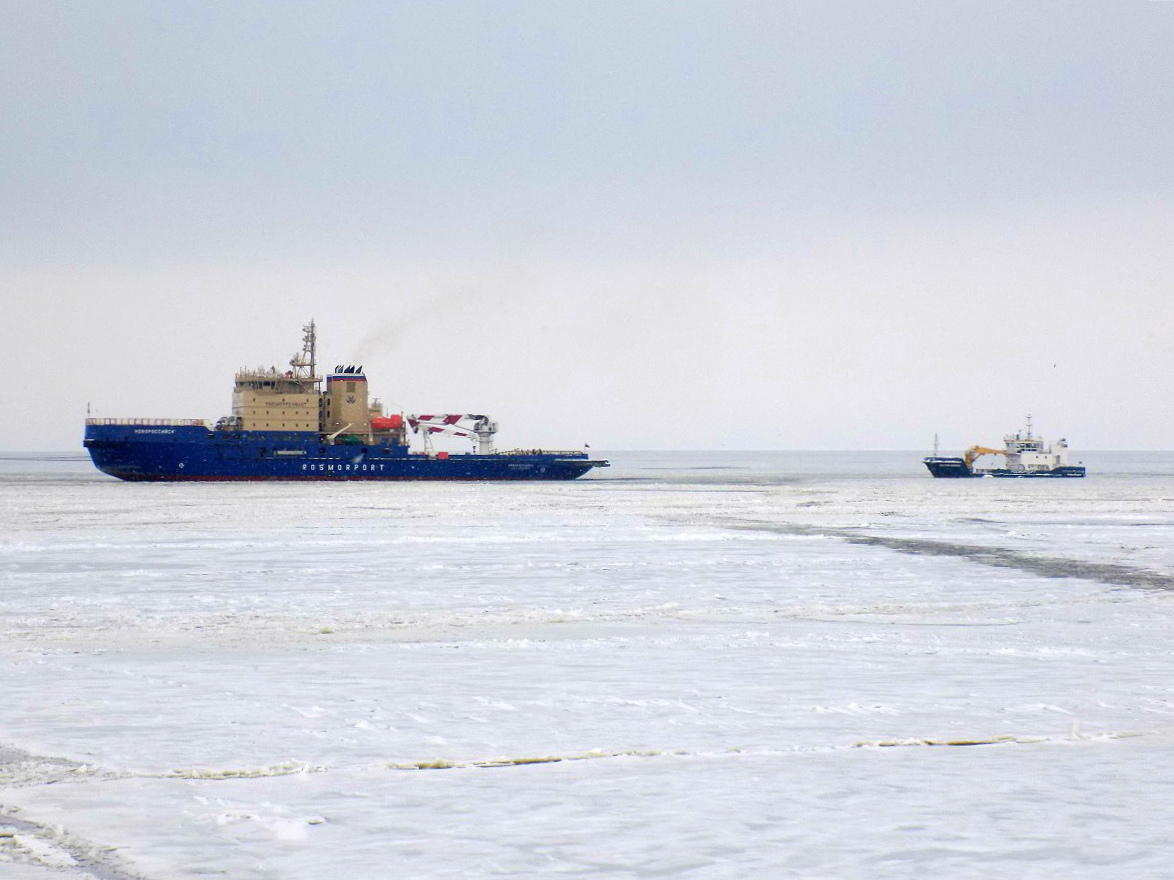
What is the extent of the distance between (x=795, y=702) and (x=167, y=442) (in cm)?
7170

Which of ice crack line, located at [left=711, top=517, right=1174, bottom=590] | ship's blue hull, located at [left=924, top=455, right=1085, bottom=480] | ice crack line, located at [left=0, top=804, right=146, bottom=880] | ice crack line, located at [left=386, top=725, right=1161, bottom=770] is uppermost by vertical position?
ship's blue hull, located at [left=924, top=455, right=1085, bottom=480]

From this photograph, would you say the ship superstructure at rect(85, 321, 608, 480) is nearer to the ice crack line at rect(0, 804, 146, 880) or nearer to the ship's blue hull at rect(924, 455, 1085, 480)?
the ship's blue hull at rect(924, 455, 1085, 480)

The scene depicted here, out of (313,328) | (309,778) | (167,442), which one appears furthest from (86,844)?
(313,328)

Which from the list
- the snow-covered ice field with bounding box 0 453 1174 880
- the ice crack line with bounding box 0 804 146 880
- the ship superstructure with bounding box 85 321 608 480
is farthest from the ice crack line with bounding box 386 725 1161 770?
the ship superstructure with bounding box 85 321 608 480

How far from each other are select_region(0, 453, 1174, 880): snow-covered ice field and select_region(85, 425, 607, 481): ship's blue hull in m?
A: 58.2

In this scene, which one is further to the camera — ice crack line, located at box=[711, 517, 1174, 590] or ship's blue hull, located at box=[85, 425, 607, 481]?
ship's blue hull, located at box=[85, 425, 607, 481]

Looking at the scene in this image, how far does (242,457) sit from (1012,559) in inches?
2448

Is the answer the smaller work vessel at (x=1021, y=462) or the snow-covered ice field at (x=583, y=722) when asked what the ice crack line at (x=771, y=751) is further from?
the smaller work vessel at (x=1021, y=462)

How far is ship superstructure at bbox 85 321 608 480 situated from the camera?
75250 mm

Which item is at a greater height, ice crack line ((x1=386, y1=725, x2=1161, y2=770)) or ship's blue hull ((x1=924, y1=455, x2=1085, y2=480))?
ship's blue hull ((x1=924, y1=455, x2=1085, y2=480))

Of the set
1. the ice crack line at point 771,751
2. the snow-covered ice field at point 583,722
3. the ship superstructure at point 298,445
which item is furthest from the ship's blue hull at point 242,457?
the ice crack line at point 771,751

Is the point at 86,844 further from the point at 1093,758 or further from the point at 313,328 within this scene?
the point at 313,328

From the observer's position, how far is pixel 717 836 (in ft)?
17.9

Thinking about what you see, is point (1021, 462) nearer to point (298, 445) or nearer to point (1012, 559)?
point (298, 445)
